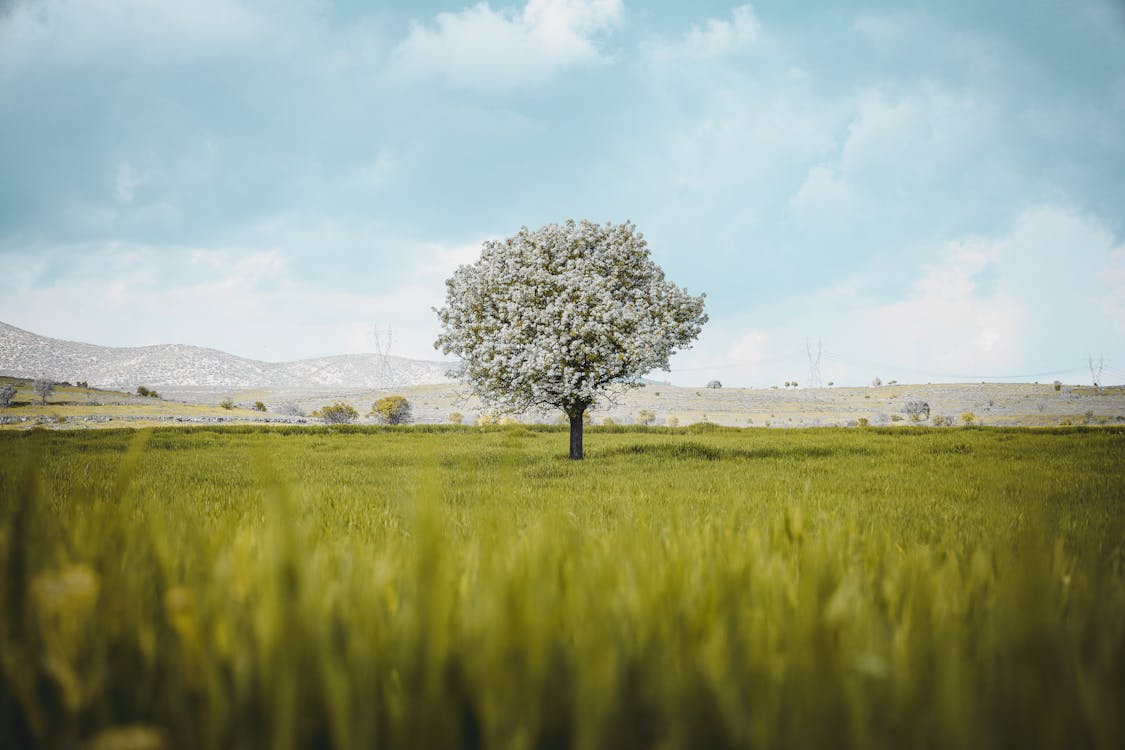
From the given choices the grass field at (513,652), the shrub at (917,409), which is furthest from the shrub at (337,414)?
the shrub at (917,409)

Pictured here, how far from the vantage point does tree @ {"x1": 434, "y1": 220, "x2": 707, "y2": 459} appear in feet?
58.0

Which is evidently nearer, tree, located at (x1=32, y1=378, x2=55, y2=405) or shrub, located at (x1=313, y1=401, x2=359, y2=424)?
shrub, located at (x1=313, y1=401, x2=359, y2=424)

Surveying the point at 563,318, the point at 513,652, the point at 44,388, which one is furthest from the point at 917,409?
the point at 44,388

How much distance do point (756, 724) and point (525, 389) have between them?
59.2 ft

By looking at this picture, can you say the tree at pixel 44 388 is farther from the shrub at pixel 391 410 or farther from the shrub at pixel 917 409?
the shrub at pixel 917 409

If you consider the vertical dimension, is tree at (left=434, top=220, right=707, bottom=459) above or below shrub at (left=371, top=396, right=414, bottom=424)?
above

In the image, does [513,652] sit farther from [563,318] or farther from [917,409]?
[917,409]

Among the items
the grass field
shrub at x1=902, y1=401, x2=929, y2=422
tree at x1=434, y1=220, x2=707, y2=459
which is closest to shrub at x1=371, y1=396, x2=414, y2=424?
tree at x1=434, y1=220, x2=707, y2=459

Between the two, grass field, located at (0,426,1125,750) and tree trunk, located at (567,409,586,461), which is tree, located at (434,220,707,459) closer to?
tree trunk, located at (567,409,586,461)

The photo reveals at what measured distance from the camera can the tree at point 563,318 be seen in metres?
17.7

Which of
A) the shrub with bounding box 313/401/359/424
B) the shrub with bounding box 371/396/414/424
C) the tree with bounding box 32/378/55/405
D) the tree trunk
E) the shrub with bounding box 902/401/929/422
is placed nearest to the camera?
the tree trunk

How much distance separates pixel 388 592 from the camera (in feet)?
5.19

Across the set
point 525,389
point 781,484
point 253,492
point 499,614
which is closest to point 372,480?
point 253,492

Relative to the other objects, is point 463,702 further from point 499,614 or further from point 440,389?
point 440,389
